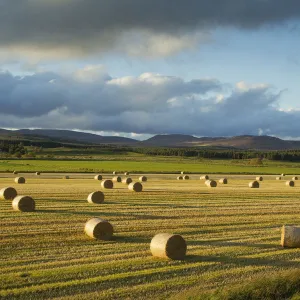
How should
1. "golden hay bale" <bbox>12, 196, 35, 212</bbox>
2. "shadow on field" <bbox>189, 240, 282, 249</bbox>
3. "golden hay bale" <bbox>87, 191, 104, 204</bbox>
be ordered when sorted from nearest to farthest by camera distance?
"shadow on field" <bbox>189, 240, 282, 249</bbox>, "golden hay bale" <bbox>12, 196, 35, 212</bbox>, "golden hay bale" <bbox>87, 191, 104, 204</bbox>

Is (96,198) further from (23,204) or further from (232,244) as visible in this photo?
(232,244)

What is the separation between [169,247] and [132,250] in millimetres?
1561

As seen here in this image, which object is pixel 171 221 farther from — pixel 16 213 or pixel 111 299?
pixel 111 299

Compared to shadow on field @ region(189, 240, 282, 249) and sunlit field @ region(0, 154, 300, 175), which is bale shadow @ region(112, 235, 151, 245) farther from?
sunlit field @ region(0, 154, 300, 175)

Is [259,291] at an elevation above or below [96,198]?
below

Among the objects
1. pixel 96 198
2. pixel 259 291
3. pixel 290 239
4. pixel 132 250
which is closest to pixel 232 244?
pixel 290 239

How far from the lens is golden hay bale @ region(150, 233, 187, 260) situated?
1427 centimetres

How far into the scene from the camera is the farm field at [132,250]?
11867 mm

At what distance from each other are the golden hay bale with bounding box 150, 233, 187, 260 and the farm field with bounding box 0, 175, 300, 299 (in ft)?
0.80

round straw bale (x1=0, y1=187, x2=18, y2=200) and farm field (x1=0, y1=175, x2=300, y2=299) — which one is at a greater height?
round straw bale (x1=0, y1=187, x2=18, y2=200)

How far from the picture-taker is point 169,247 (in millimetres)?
14297

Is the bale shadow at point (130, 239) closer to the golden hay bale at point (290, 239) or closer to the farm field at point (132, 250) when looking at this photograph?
the farm field at point (132, 250)

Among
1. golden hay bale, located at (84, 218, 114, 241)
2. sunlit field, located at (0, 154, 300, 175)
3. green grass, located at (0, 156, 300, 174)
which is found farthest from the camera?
green grass, located at (0, 156, 300, 174)

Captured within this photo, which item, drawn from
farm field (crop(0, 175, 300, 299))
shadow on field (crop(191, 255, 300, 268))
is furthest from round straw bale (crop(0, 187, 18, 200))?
shadow on field (crop(191, 255, 300, 268))
